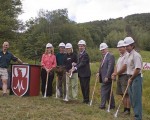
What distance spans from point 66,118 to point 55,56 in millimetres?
3742

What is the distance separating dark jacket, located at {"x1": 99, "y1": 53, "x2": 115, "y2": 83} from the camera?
9.23m

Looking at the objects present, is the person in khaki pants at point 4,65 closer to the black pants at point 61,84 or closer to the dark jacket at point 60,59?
the dark jacket at point 60,59

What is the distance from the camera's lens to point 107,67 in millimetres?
9375

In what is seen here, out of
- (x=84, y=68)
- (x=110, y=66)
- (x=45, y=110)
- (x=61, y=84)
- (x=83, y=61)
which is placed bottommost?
(x=45, y=110)

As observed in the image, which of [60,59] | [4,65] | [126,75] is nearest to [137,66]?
[126,75]

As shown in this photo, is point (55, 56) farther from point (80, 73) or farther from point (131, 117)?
point (131, 117)

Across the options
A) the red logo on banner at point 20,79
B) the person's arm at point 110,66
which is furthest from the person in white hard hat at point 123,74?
the red logo on banner at point 20,79

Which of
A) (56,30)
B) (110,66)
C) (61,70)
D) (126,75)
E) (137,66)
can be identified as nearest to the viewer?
(137,66)

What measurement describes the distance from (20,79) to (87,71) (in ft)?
7.23

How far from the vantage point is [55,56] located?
11.0 metres

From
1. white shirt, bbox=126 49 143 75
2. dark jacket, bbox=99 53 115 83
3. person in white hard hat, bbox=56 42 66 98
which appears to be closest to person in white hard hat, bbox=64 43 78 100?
person in white hard hat, bbox=56 42 66 98

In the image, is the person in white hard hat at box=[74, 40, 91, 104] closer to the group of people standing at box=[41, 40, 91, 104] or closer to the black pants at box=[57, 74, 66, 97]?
the group of people standing at box=[41, 40, 91, 104]

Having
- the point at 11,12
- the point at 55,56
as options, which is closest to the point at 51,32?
the point at 11,12

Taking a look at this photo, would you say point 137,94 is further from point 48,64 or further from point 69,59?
point 48,64
